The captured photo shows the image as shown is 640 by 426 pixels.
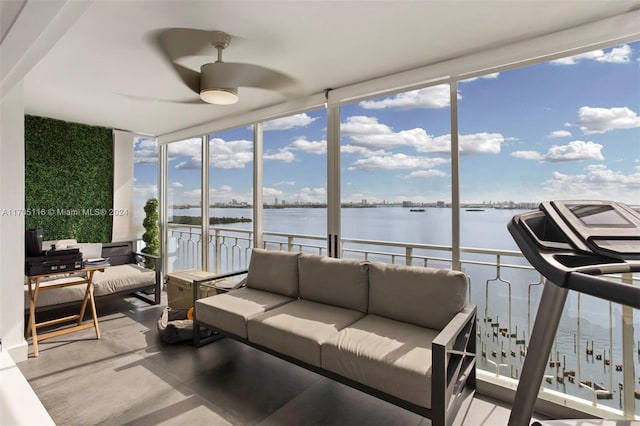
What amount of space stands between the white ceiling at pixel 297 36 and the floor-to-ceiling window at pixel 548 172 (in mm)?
391

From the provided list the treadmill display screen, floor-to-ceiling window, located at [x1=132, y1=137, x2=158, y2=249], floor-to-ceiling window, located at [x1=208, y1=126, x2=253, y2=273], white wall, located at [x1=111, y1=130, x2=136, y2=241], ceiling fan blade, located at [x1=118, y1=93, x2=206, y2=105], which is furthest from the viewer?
floor-to-ceiling window, located at [x1=132, y1=137, x2=158, y2=249]

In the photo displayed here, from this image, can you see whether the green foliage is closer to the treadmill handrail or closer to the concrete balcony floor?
the concrete balcony floor

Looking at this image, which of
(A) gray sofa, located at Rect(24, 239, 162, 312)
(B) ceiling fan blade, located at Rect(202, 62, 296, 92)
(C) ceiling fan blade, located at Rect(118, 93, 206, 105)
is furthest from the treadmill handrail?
(A) gray sofa, located at Rect(24, 239, 162, 312)

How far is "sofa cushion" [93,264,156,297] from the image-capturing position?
152 inches

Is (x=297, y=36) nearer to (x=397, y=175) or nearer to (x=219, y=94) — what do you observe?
(x=219, y=94)

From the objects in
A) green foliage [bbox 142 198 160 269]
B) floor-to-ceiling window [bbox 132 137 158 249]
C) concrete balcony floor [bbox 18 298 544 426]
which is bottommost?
concrete balcony floor [bbox 18 298 544 426]

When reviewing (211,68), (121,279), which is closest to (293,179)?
(211,68)

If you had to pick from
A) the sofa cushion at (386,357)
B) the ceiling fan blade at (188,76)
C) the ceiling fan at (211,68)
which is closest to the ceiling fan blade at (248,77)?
the ceiling fan at (211,68)

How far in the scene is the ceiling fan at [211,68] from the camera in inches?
90.8

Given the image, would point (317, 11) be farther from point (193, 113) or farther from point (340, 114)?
point (193, 113)

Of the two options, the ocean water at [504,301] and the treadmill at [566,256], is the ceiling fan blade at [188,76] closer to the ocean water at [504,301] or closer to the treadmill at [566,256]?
the ocean water at [504,301]

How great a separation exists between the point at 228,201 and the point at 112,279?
6.00 feet

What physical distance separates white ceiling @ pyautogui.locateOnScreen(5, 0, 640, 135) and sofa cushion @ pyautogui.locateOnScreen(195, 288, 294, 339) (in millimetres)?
2172

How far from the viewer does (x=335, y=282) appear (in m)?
2.87
